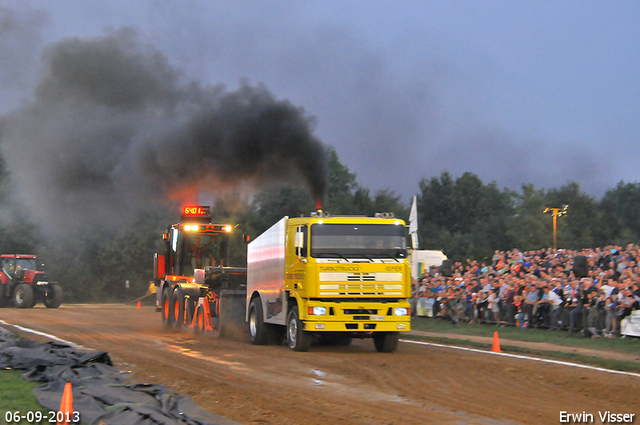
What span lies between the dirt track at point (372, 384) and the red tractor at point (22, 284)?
68.5ft

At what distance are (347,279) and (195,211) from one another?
400 inches

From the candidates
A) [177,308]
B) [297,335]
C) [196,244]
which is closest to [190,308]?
[177,308]

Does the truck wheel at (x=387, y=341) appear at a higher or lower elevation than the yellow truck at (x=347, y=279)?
lower

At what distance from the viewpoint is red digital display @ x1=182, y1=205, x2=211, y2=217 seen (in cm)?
2417

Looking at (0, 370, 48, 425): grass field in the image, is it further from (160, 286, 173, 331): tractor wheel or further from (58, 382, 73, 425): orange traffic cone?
(160, 286, 173, 331): tractor wheel

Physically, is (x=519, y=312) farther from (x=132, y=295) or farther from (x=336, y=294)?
(x=132, y=295)

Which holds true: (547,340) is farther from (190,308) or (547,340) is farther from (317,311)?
(190,308)

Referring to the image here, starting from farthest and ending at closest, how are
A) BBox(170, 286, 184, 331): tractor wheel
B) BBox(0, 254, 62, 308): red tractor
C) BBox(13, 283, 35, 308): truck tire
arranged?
BBox(0, 254, 62, 308): red tractor → BBox(13, 283, 35, 308): truck tire → BBox(170, 286, 184, 331): tractor wheel

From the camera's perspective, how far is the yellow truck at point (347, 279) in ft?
50.3

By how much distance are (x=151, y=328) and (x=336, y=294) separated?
1090 cm

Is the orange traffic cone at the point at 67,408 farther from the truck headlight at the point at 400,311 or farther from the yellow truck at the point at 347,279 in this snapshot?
the truck headlight at the point at 400,311

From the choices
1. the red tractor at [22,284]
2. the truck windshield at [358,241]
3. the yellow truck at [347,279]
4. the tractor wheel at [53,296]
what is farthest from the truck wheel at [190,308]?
the tractor wheel at [53,296]

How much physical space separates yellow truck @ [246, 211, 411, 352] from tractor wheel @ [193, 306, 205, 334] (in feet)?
18.3

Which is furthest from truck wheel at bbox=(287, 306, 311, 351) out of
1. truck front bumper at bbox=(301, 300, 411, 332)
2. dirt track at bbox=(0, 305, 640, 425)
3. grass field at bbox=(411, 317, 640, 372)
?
grass field at bbox=(411, 317, 640, 372)
